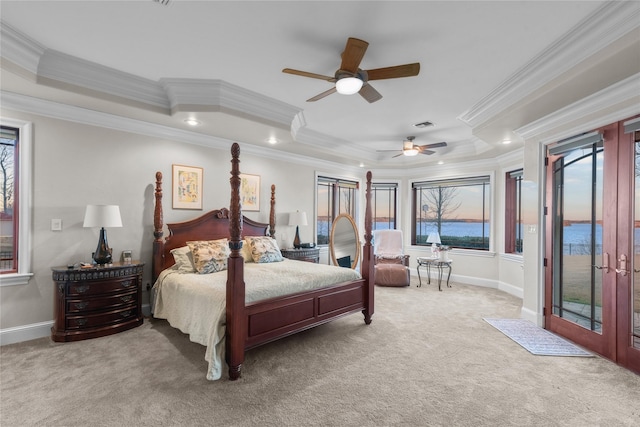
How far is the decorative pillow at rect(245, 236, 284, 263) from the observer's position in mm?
4375

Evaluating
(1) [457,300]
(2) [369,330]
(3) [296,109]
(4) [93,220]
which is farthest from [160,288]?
(1) [457,300]

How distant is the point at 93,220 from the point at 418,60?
3.68m

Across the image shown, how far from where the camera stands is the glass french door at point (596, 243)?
2.72 meters

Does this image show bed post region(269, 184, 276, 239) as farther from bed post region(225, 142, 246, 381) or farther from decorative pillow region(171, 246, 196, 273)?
bed post region(225, 142, 246, 381)

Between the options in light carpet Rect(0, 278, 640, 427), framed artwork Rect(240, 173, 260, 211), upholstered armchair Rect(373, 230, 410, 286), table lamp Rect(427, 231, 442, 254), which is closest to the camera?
light carpet Rect(0, 278, 640, 427)

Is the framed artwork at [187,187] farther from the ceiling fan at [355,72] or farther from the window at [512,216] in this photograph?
the window at [512,216]

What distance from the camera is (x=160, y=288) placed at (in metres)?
3.68

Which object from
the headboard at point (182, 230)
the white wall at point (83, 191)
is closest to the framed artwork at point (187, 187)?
the white wall at point (83, 191)

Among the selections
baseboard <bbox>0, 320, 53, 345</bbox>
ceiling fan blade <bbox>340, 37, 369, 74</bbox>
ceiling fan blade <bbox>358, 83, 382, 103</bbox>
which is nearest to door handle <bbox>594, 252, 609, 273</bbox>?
ceiling fan blade <bbox>358, 83, 382, 103</bbox>

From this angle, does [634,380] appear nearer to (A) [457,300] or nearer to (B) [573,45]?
(A) [457,300]

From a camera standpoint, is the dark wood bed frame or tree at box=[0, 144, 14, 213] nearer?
the dark wood bed frame

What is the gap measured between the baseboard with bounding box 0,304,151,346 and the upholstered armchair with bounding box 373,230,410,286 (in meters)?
4.60

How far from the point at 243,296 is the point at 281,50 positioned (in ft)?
7.15

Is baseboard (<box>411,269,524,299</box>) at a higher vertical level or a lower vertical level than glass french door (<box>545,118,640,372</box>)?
lower
